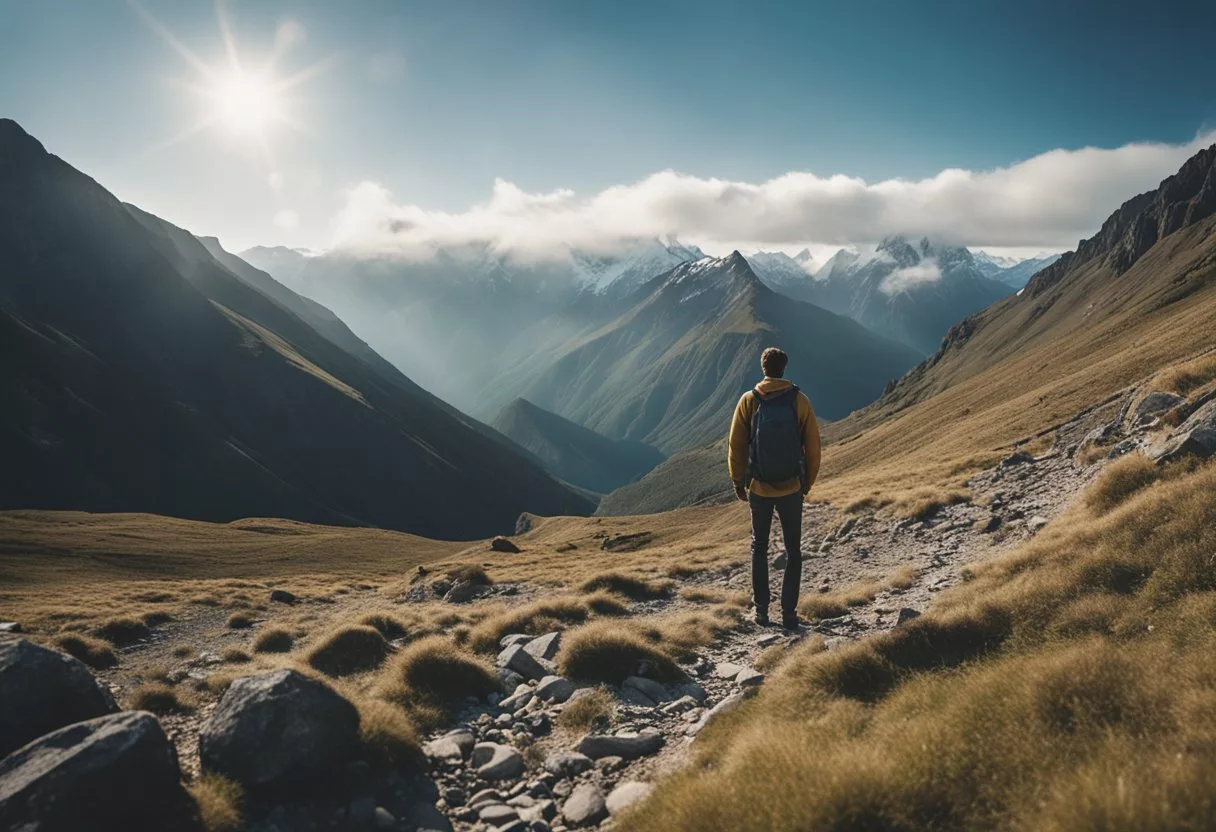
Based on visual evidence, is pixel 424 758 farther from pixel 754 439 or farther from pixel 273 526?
pixel 273 526

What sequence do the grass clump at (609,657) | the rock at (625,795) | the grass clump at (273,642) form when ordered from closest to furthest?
1. the rock at (625,795)
2. the grass clump at (609,657)
3. the grass clump at (273,642)

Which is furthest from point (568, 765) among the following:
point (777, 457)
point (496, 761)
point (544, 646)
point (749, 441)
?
point (749, 441)

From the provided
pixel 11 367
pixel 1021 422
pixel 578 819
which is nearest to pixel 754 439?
pixel 578 819

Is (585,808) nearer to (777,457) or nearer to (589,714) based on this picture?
(589,714)

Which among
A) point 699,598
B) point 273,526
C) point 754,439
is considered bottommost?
point 273,526

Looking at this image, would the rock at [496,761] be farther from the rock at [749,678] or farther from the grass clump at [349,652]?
the grass clump at [349,652]

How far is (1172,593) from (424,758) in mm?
10103

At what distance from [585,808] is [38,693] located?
636 centimetres

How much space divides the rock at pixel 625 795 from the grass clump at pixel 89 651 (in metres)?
17.2

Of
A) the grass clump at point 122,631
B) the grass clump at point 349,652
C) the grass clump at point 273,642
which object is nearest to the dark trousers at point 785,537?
the grass clump at point 349,652

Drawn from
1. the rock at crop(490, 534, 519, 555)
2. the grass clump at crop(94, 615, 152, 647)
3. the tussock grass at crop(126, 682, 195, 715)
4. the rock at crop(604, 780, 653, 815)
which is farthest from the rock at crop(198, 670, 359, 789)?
Answer: the rock at crop(490, 534, 519, 555)

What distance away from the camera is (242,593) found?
36938mm

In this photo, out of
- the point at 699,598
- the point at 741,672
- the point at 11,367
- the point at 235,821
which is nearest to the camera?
the point at 235,821

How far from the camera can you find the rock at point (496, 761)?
8.00m
